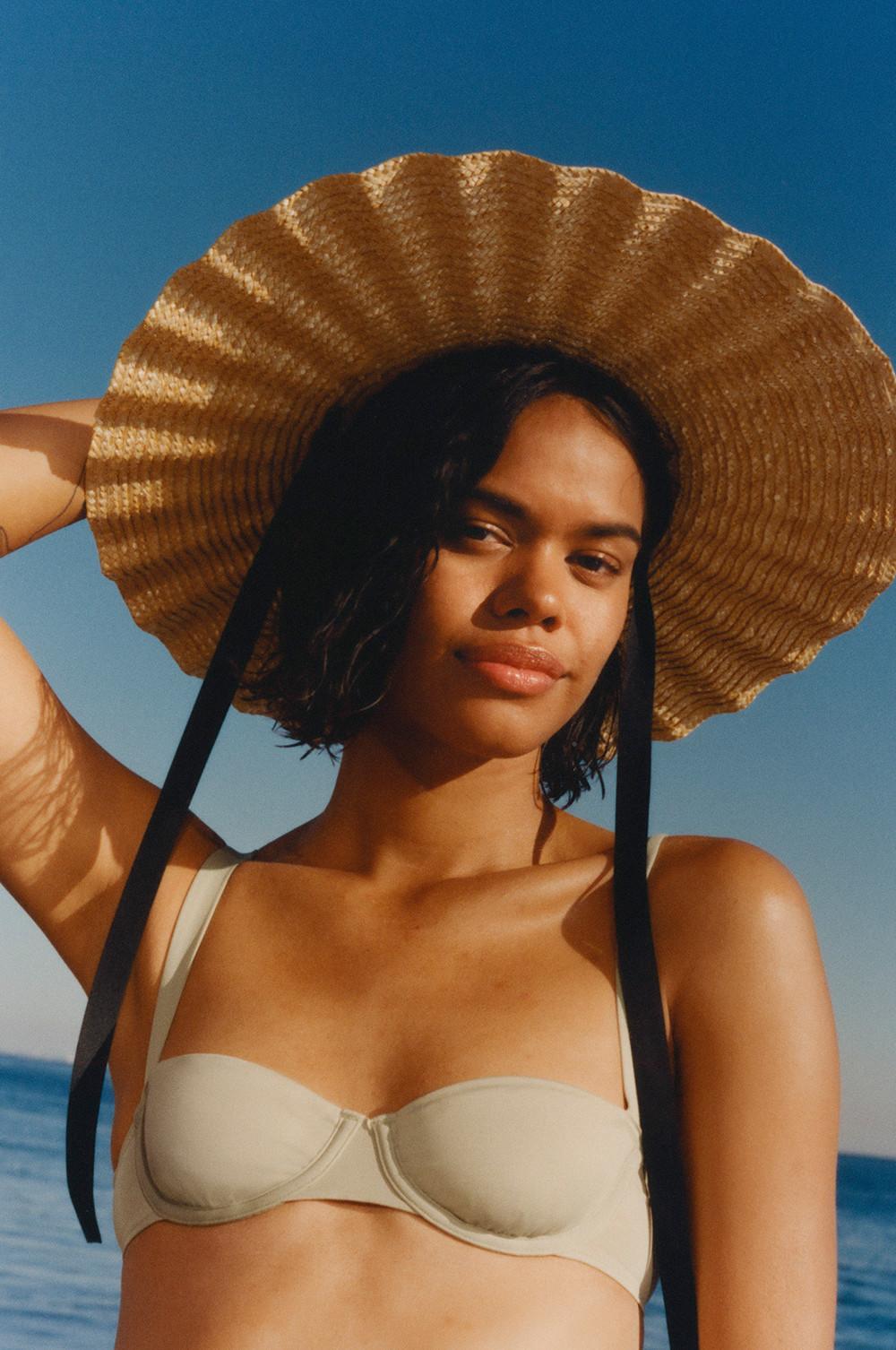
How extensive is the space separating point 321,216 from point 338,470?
0.44m

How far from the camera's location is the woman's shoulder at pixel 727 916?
6.70 feet

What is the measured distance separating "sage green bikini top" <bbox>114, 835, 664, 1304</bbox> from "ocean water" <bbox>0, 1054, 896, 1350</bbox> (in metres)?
11.0

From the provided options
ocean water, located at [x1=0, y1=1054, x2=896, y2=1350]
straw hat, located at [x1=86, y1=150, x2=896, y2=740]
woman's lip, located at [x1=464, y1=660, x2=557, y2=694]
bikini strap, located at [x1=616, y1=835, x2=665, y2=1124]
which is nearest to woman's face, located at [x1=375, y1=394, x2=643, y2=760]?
woman's lip, located at [x1=464, y1=660, x2=557, y2=694]

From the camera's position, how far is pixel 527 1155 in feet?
6.26

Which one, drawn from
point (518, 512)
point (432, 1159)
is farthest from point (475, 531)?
point (432, 1159)

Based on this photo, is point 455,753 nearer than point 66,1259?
Yes

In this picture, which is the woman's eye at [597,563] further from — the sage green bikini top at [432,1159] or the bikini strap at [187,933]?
the bikini strap at [187,933]

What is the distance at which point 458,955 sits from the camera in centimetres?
218

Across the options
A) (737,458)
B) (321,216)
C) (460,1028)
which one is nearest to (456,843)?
(460,1028)

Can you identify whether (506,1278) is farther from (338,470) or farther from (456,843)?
(338,470)

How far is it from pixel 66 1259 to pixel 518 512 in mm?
16040

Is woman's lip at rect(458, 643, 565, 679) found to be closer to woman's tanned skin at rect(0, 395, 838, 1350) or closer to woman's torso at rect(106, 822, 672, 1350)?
woman's tanned skin at rect(0, 395, 838, 1350)

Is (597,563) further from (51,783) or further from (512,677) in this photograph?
(51,783)

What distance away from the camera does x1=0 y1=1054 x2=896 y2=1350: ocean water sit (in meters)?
14.0
